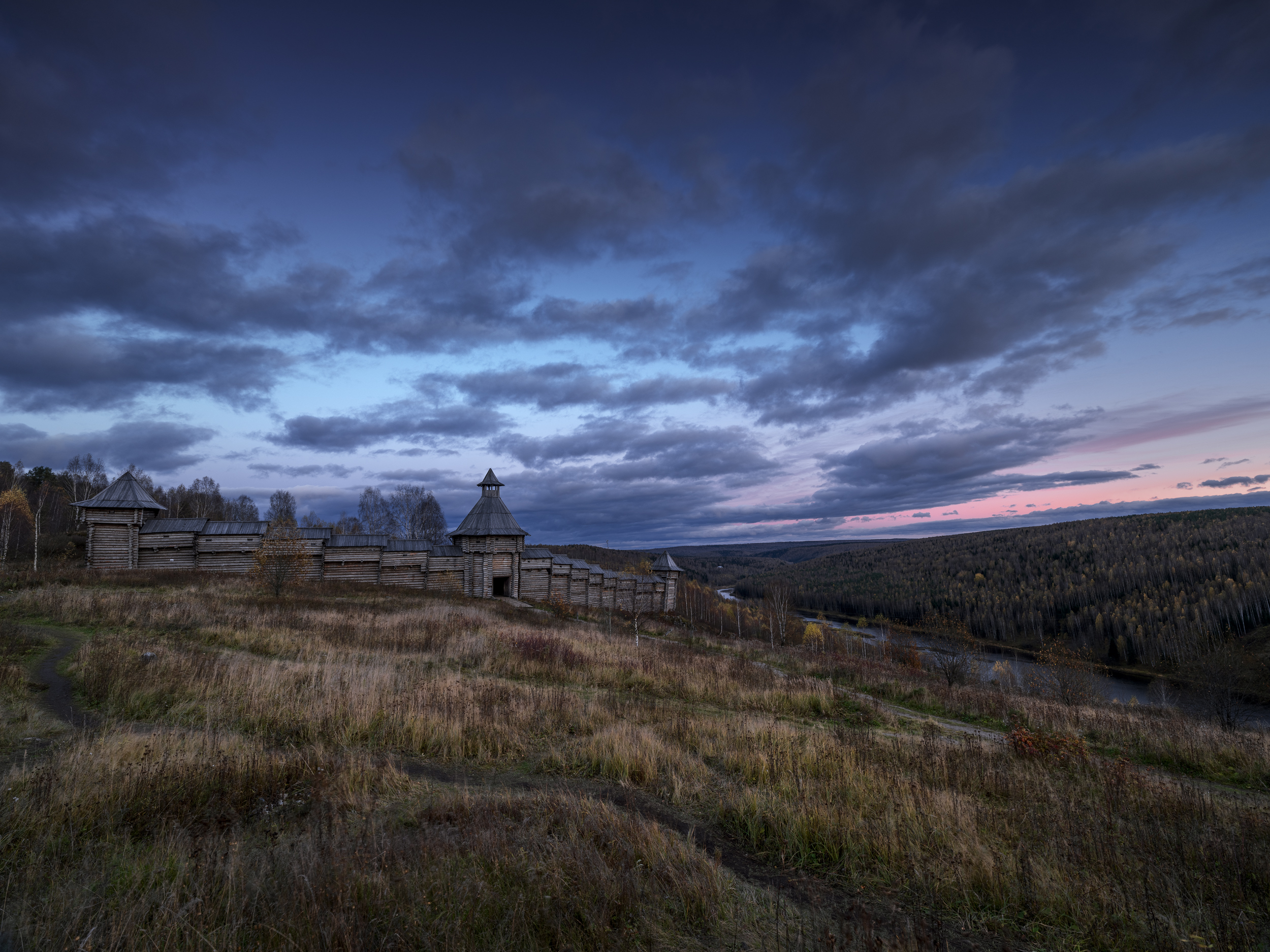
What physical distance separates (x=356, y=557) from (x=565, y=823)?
1369 inches

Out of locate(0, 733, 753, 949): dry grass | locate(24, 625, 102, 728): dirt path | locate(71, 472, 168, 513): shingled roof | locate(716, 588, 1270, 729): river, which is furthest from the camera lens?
locate(716, 588, 1270, 729): river

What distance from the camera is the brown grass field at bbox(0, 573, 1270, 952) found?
348cm

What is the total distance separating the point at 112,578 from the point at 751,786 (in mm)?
31118

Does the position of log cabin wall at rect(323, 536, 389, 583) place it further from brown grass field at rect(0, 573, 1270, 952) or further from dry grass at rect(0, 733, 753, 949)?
dry grass at rect(0, 733, 753, 949)

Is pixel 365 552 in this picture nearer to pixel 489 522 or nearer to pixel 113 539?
pixel 489 522

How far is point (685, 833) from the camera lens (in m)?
5.60

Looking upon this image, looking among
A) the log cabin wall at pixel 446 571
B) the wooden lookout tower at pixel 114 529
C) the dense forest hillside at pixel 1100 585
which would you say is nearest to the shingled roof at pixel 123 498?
the wooden lookout tower at pixel 114 529

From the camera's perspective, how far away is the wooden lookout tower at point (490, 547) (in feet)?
117

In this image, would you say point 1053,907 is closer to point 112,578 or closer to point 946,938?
point 946,938

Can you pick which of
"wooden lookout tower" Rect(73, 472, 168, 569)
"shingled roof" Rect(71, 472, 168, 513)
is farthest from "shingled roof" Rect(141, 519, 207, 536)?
"shingled roof" Rect(71, 472, 168, 513)

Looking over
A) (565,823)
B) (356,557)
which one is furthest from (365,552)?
(565,823)

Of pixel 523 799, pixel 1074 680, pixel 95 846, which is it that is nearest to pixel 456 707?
pixel 523 799

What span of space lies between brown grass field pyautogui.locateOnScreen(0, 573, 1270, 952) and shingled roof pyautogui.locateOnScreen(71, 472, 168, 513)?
23261mm

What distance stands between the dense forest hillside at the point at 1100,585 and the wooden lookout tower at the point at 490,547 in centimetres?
5984
